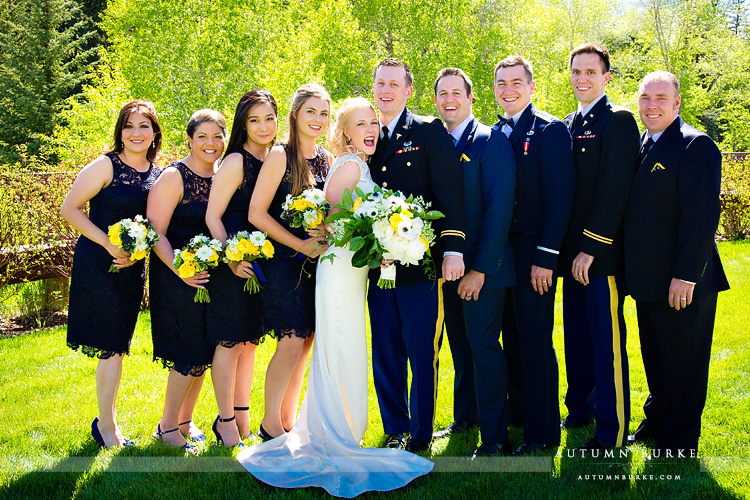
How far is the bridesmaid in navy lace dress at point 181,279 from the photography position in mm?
4777

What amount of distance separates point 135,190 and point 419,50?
755 inches

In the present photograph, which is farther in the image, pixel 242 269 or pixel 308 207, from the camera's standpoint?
pixel 242 269

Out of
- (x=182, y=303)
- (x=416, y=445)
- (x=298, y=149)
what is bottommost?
(x=416, y=445)

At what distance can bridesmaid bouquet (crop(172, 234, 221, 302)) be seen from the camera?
442cm

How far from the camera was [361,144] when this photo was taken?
4512 millimetres

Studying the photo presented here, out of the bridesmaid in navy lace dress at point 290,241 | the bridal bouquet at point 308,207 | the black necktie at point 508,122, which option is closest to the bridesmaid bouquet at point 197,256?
the bridesmaid in navy lace dress at point 290,241

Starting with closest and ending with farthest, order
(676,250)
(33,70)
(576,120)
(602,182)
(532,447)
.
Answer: (676,250) < (602,182) < (532,447) < (576,120) < (33,70)

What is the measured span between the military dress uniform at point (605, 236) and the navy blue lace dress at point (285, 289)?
6.76 feet

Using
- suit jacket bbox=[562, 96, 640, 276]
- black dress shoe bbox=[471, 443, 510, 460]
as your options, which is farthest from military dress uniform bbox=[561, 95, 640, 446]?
black dress shoe bbox=[471, 443, 510, 460]

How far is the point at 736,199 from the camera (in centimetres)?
1433

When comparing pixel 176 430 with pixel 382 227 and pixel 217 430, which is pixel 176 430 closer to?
pixel 217 430

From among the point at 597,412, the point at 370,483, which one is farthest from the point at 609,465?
the point at 370,483

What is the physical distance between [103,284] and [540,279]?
337 cm

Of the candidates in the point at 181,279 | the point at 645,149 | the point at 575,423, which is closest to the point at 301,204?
the point at 181,279
